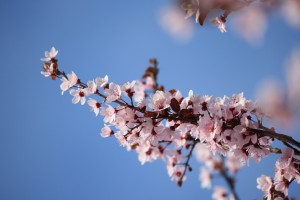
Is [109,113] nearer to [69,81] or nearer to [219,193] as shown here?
[69,81]

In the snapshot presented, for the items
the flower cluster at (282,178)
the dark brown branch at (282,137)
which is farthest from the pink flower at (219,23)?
the flower cluster at (282,178)

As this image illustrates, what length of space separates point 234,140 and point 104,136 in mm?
1338

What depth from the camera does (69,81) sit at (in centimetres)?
290

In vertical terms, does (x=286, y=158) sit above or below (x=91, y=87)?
below

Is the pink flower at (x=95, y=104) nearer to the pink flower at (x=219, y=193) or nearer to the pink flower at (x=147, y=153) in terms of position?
the pink flower at (x=147, y=153)

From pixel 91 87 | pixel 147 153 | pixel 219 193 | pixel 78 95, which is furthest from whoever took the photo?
pixel 219 193

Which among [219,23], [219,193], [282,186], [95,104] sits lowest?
[282,186]

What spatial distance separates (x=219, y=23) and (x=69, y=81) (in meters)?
1.56

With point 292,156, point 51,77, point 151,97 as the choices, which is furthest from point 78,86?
point 292,156

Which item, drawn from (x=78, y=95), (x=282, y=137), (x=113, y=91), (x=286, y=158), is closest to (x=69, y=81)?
(x=78, y=95)

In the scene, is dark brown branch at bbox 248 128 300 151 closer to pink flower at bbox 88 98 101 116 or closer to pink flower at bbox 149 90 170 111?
pink flower at bbox 149 90 170 111

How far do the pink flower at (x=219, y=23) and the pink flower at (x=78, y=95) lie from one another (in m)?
→ 1.46

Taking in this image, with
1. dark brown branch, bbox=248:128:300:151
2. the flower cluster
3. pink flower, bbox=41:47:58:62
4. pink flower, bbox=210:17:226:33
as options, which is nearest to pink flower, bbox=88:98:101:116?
pink flower, bbox=41:47:58:62

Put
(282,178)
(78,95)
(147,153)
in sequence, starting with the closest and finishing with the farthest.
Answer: (282,178) < (78,95) < (147,153)
